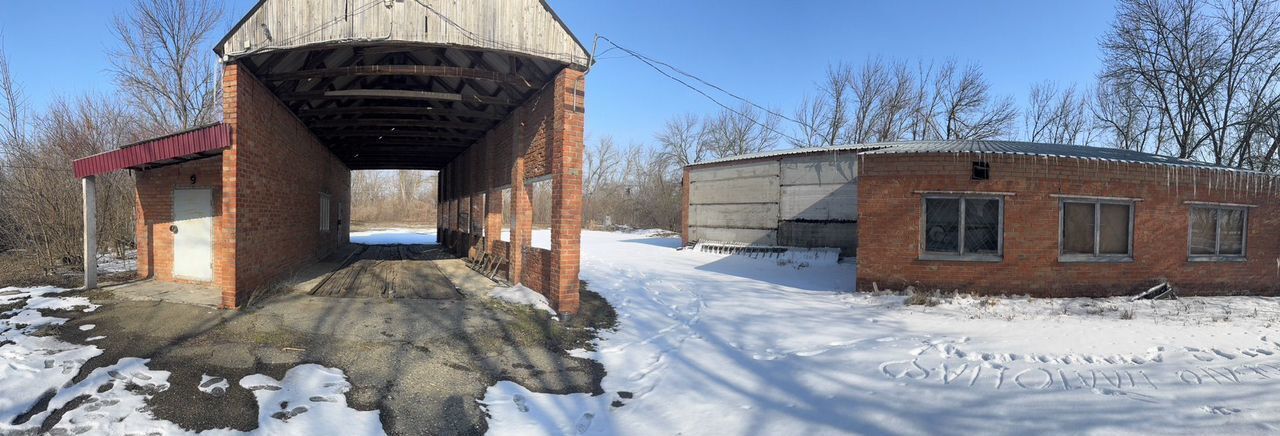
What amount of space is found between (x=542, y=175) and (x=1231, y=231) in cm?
1286

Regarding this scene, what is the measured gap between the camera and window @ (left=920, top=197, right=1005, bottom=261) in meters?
8.38

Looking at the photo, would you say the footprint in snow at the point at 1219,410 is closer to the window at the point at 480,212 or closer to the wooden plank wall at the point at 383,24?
the wooden plank wall at the point at 383,24

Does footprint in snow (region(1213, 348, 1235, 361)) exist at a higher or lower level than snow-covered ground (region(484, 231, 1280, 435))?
higher

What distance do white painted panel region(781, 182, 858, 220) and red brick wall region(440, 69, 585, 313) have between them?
8372 mm

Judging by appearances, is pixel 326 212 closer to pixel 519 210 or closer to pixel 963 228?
pixel 519 210

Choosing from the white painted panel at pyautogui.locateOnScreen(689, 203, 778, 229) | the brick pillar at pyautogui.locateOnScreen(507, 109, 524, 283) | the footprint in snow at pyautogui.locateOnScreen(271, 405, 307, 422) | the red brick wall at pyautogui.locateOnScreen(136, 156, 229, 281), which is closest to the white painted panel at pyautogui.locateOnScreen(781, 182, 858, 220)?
the white painted panel at pyautogui.locateOnScreen(689, 203, 778, 229)

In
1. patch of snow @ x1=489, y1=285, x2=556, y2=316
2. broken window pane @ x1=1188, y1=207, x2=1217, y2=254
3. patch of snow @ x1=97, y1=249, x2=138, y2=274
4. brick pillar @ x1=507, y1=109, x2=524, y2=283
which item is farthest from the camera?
patch of snow @ x1=97, y1=249, x2=138, y2=274

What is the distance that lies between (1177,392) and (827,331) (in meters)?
2.93

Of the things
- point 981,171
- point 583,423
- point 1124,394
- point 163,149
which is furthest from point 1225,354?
point 163,149

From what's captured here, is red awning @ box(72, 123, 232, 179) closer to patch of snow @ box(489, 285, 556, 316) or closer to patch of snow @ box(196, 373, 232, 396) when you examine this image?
patch of snow @ box(196, 373, 232, 396)

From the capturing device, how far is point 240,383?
3.89m

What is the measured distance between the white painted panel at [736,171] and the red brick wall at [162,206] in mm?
12569

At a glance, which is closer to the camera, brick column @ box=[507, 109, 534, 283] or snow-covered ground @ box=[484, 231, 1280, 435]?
snow-covered ground @ box=[484, 231, 1280, 435]

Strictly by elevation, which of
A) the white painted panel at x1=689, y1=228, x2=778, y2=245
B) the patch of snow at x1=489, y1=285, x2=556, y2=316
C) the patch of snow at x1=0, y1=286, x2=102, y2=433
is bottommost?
the patch of snow at x1=0, y1=286, x2=102, y2=433
